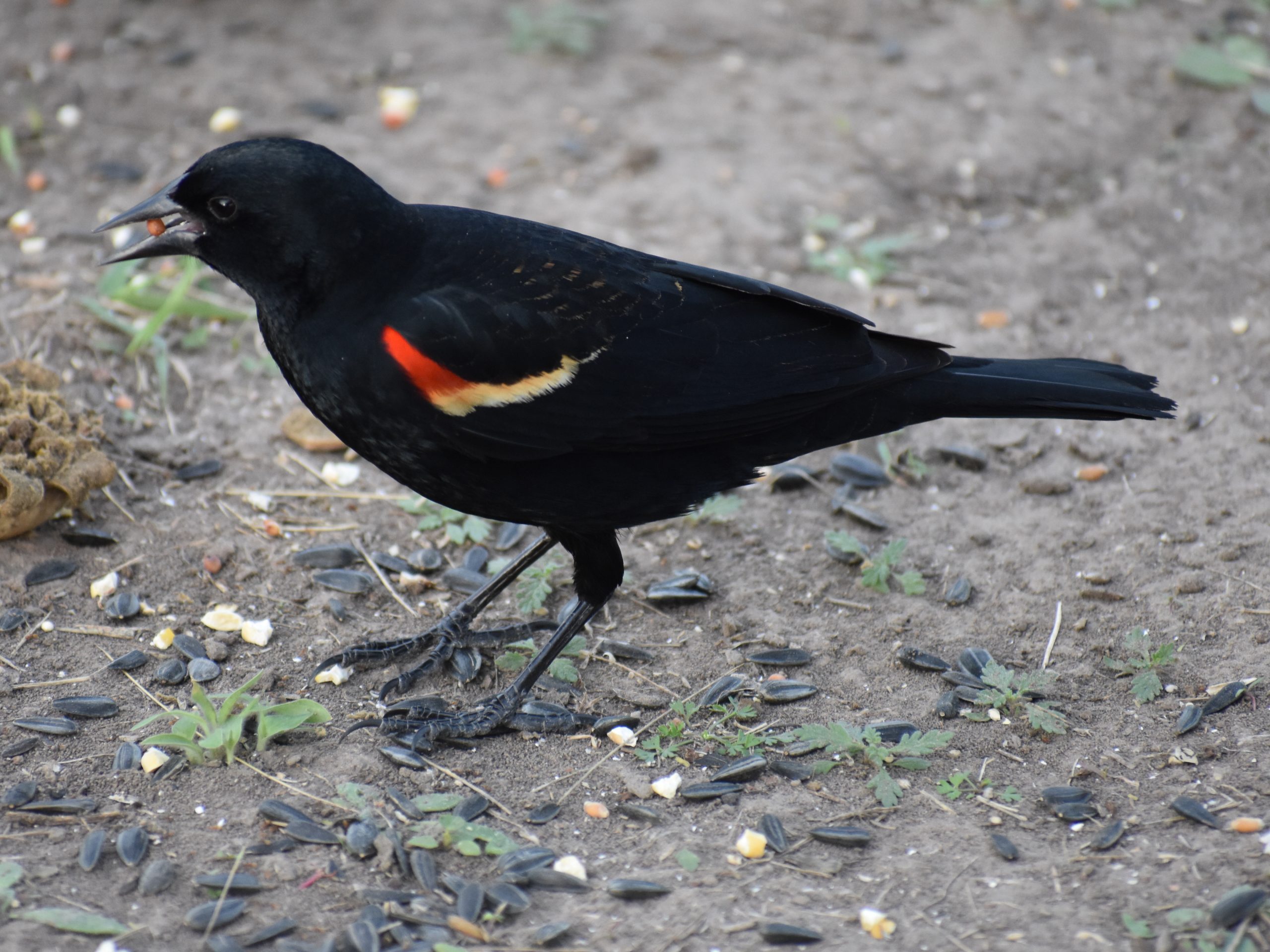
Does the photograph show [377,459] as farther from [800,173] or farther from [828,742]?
[800,173]

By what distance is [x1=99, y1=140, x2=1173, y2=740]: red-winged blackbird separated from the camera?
355 centimetres

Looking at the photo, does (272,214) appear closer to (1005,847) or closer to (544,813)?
(544,813)

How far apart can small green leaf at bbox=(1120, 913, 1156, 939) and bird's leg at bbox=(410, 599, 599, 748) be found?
6.25ft

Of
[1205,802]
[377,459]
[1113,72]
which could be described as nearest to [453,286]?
[377,459]

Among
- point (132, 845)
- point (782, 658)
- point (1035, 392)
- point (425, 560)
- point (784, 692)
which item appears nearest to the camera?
point (132, 845)

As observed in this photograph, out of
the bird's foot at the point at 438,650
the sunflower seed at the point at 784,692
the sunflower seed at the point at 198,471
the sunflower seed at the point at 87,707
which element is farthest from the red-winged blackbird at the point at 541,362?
the sunflower seed at the point at 198,471

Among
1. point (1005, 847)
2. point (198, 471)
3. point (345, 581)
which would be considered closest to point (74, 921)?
point (345, 581)

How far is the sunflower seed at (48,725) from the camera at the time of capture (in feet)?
12.0

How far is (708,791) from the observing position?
3.59 meters

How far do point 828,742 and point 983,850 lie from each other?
1.92ft

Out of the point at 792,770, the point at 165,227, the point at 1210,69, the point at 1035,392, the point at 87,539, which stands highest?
the point at 165,227

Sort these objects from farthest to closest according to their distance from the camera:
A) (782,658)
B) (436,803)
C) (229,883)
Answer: (782,658)
(436,803)
(229,883)

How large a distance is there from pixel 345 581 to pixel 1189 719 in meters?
2.96

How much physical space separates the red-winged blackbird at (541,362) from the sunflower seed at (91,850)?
0.98 meters
